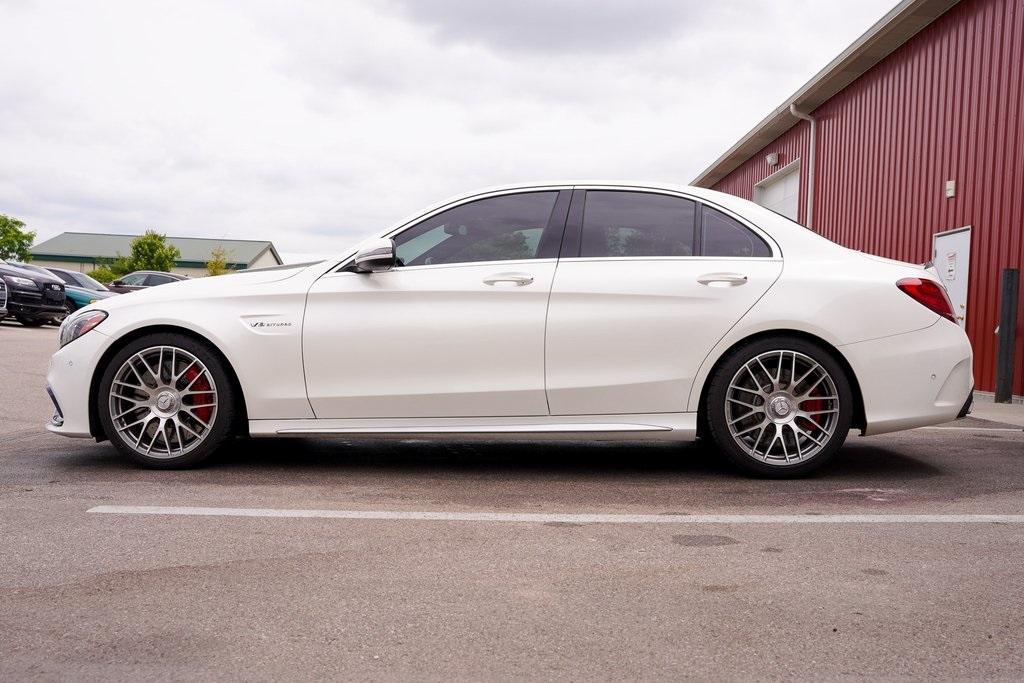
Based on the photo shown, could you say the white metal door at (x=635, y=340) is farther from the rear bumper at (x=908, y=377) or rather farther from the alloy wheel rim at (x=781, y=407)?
the rear bumper at (x=908, y=377)

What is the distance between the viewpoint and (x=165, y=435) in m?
4.99

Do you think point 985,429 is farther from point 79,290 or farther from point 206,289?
point 79,290

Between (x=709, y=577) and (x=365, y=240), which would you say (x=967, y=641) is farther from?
(x=365, y=240)

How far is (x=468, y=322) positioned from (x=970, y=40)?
9.09m

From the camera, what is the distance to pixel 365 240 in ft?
16.7

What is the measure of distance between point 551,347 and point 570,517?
107 centimetres

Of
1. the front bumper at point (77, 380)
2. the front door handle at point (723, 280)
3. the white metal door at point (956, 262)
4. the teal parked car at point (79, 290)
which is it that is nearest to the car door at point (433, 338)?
the front door handle at point (723, 280)

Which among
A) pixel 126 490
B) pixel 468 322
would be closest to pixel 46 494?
pixel 126 490

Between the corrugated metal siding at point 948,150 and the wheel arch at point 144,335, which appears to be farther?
the corrugated metal siding at point 948,150

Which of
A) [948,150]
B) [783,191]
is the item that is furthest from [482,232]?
[783,191]

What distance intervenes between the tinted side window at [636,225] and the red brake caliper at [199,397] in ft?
7.02

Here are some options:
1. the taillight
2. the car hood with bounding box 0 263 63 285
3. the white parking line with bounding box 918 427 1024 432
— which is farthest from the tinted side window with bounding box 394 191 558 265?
the car hood with bounding box 0 263 63 285

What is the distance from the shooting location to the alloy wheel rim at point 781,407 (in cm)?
483

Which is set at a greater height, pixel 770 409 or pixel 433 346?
pixel 433 346
